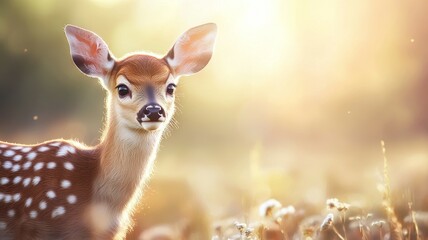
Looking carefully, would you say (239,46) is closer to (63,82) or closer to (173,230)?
(63,82)

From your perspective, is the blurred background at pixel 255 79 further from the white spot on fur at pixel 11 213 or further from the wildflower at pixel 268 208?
the white spot on fur at pixel 11 213

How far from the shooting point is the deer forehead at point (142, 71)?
5594mm

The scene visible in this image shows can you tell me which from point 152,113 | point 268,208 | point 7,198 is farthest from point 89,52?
point 268,208

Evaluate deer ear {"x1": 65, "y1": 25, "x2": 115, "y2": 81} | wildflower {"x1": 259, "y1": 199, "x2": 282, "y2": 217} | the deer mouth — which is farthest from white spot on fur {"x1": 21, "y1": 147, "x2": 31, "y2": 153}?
wildflower {"x1": 259, "y1": 199, "x2": 282, "y2": 217}

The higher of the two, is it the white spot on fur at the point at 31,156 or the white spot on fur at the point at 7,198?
the white spot on fur at the point at 31,156

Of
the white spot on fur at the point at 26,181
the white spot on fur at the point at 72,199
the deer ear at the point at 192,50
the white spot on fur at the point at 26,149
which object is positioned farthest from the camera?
the deer ear at the point at 192,50

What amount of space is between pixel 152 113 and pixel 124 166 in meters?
0.47

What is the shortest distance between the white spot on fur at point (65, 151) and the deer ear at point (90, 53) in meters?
0.48

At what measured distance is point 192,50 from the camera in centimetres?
620

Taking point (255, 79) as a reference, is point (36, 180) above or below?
below

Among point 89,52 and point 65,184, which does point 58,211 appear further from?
point 89,52

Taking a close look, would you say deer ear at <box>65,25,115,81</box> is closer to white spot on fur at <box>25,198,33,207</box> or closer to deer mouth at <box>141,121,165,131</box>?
deer mouth at <box>141,121,165,131</box>

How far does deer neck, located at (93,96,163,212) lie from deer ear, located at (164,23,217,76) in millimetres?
577

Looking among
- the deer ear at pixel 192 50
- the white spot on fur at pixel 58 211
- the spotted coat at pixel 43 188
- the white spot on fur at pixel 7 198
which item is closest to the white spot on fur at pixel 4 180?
the spotted coat at pixel 43 188
